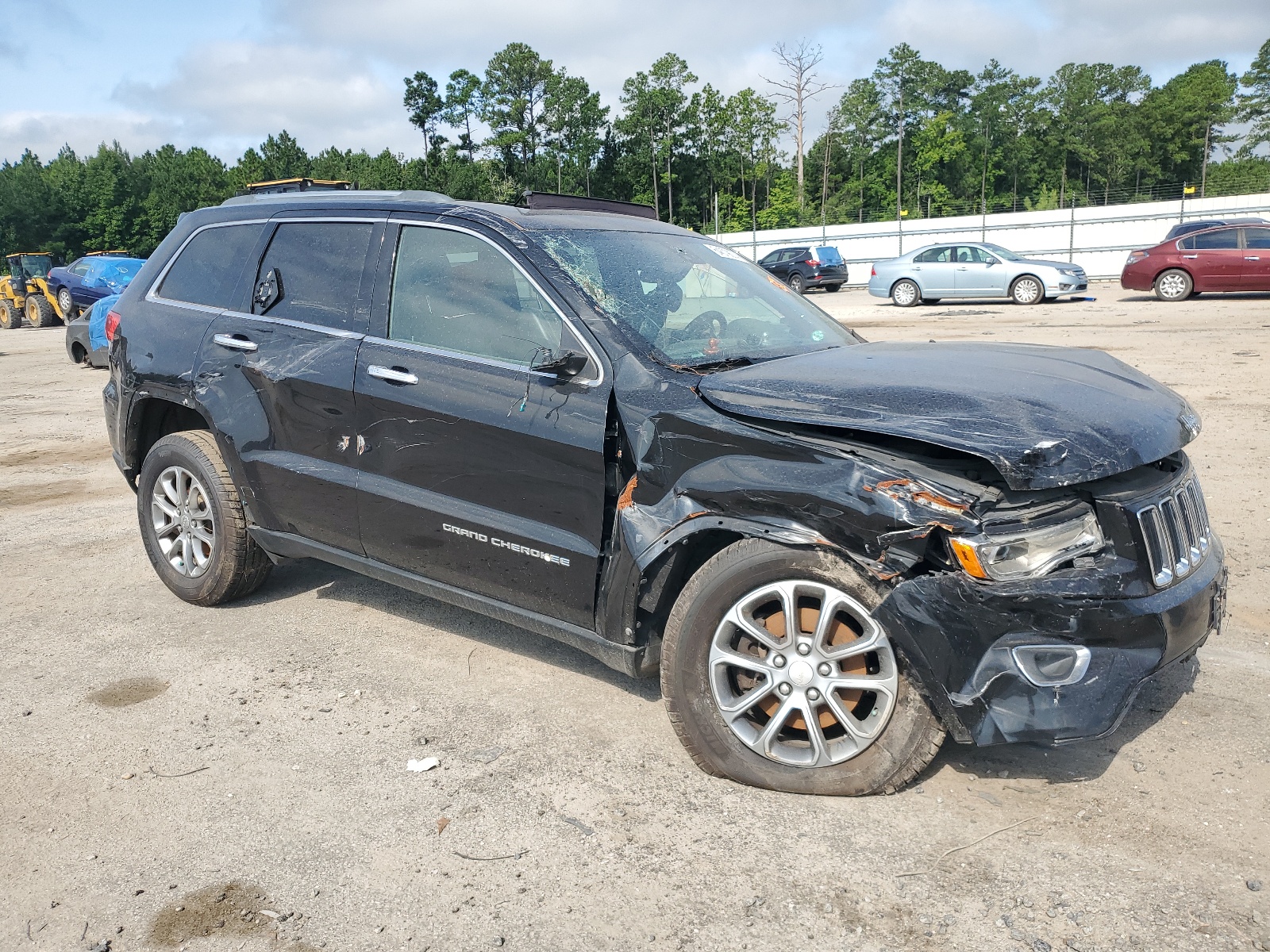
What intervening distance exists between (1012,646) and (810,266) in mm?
30985

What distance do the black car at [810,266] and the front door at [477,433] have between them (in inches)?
1155

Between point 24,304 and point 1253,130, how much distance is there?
88.9 m

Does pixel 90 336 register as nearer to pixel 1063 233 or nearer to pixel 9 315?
pixel 9 315

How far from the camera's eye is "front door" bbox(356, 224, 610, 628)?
3.56 m

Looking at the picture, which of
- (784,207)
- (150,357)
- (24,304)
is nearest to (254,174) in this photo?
(784,207)

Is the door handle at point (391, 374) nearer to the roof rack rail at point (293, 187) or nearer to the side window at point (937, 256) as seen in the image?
the roof rack rail at point (293, 187)

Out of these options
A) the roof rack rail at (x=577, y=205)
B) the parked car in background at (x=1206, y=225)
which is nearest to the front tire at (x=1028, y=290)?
the parked car in background at (x=1206, y=225)

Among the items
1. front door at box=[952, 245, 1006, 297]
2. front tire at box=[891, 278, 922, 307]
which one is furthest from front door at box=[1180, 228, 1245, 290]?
front tire at box=[891, 278, 922, 307]

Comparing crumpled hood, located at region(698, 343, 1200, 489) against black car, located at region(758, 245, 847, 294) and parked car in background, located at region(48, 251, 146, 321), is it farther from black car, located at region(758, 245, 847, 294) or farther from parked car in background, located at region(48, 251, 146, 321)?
black car, located at region(758, 245, 847, 294)

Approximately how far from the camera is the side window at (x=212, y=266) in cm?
487

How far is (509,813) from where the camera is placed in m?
3.21

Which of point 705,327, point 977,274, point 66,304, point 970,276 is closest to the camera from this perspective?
point 705,327

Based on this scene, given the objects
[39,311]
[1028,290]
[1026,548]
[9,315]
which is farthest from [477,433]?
[9,315]

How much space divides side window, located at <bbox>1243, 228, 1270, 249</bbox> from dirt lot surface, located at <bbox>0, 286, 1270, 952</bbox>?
61.4 feet
